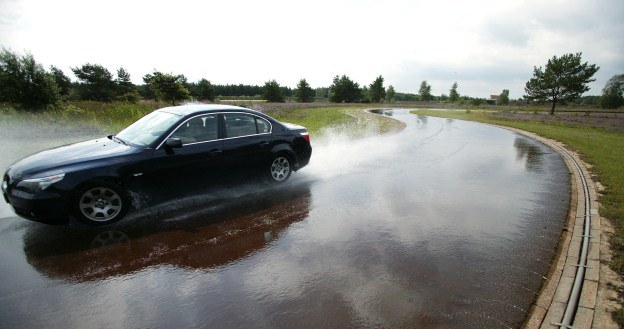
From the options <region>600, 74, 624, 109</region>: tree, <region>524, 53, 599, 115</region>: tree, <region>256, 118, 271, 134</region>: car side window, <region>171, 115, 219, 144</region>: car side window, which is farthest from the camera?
<region>600, 74, 624, 109</region>: tree

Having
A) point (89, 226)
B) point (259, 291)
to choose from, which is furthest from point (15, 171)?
point (259, 291)

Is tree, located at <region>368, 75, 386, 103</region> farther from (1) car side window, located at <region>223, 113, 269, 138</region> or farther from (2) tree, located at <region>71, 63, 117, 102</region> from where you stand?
(1) car side window, located at <region>223, 113, 269, 138</region>

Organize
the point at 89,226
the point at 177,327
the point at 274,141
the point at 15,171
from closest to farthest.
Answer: the point at 177,327, the point at 15,171, the point at 89,226, the point at 274,141

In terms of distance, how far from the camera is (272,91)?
69.8 meters

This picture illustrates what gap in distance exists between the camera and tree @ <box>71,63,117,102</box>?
6266 centimetres

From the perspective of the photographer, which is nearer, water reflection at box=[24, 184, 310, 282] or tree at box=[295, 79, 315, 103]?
water reflection at box=[24, 184, 310, 282]

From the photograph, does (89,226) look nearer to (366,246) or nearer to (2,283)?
(2,283)

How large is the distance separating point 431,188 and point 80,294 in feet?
21.9

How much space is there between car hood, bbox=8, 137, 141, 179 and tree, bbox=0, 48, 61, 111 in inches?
504

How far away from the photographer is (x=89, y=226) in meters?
4.64

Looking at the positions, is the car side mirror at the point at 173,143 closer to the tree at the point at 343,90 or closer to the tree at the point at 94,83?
the tree at the point at 94,83

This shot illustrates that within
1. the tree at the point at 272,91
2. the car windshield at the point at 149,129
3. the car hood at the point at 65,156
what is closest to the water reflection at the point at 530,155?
the car windshield at the point at 149,129

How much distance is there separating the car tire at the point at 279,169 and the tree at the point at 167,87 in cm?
2125

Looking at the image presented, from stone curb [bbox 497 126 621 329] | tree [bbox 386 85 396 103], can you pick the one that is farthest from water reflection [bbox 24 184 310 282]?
tree [bbox 386 85 396 103]
